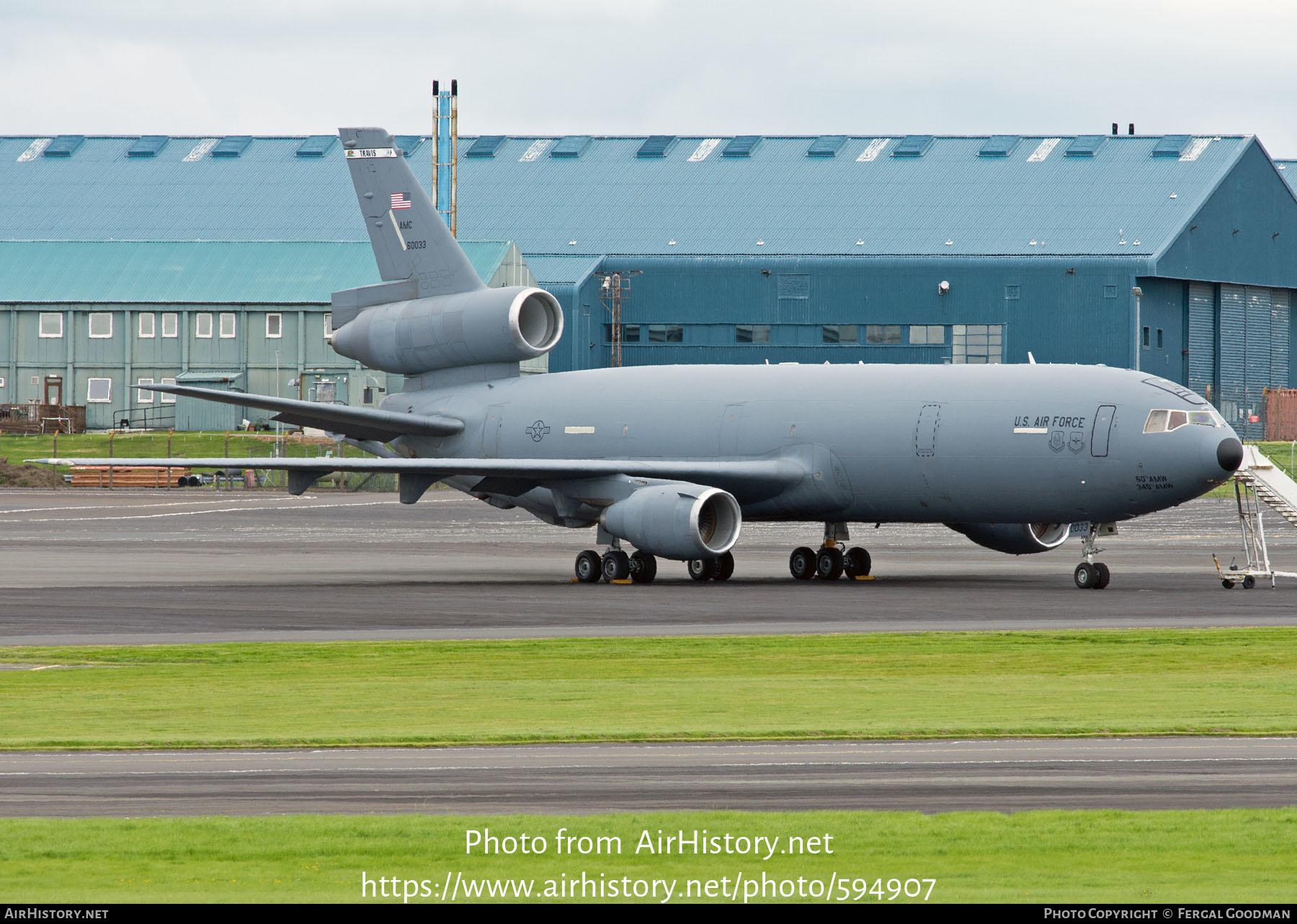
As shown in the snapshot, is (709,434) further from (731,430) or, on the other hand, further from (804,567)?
(804,567)

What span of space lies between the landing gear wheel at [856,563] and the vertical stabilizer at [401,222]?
37.8ft

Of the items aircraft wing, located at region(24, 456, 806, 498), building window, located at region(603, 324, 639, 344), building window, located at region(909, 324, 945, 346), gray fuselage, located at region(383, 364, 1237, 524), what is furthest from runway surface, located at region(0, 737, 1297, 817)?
building window, located at region(603, 324, 639, 344)

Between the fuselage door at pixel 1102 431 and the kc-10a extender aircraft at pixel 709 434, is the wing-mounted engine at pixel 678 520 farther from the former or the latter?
the fuselage door at pixel 1102 431

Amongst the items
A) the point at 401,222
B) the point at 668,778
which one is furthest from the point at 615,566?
the point at 668,778

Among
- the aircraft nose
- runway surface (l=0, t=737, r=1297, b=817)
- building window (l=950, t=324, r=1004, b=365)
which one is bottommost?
runway surface (l=0, t=737, r=1297, b=817)

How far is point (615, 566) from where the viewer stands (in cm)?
4088

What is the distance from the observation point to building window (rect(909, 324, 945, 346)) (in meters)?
104

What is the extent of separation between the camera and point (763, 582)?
1628 inches

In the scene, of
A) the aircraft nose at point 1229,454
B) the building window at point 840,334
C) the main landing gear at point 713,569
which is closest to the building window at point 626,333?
the building window at point 840,334

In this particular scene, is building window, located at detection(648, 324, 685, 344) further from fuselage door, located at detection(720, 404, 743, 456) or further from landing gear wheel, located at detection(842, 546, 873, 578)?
landing gear wheel, located at detection(842, 546, 873, 578)

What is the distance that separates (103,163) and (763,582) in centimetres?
9050

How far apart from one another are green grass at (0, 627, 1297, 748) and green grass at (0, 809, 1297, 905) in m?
4.94
